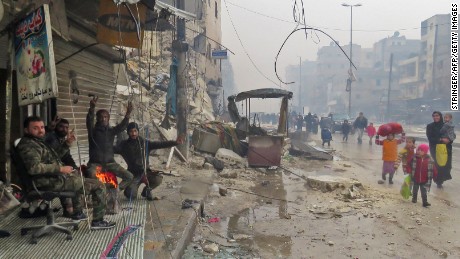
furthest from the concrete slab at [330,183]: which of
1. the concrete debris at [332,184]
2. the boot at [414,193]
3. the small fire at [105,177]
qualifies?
the small fire at [105,177]

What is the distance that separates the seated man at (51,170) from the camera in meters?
3.68

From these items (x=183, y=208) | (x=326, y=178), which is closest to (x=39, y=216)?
(x=183, y=208)

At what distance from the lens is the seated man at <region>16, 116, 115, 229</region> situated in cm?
368

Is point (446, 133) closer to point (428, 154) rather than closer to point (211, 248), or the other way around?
point (428, 154)

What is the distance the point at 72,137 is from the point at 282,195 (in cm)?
543

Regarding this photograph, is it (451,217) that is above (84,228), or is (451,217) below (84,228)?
below

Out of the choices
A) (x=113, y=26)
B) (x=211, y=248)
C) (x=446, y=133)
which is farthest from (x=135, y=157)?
(x=446, y=133)

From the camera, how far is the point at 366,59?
9431 cm

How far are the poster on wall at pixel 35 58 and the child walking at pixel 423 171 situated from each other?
6.81 metres

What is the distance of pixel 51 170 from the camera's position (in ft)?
12.1

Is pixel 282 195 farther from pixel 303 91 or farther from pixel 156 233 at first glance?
pixel 303 91

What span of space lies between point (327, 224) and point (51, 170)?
451cm

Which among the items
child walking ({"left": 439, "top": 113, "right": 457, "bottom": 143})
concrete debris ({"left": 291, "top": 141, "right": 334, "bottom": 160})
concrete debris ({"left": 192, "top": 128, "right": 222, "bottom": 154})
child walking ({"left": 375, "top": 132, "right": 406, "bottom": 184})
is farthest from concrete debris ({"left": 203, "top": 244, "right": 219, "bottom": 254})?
concrete debris ({"left": 291, "top": 141, "right": 334, "bottom": 160})

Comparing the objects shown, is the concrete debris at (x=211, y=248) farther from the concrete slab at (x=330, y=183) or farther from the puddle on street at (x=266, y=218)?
the concrete slab at (x=330, y=183)
